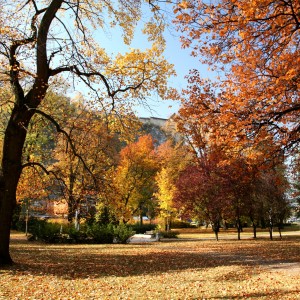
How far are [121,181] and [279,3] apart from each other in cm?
2417

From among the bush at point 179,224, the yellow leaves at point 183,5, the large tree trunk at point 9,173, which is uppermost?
the yellow leaves at point 183,5

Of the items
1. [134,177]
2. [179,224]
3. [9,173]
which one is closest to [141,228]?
[134,177]

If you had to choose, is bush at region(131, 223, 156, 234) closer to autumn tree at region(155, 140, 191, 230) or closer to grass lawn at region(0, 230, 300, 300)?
autumn tree at region(155, 140, 191, 230)

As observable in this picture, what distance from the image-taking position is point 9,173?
9.38 m

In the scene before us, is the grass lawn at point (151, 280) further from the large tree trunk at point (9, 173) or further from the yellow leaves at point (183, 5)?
the yellow leaves at point (183, 5)

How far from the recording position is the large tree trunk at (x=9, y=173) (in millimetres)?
9227

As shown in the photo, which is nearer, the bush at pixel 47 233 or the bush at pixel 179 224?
the bush at pixel 47 233

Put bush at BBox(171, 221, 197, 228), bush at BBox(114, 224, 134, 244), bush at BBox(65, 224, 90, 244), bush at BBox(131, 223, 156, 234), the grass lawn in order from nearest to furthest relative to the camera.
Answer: the grass lawn, bush at BBox(65, 224, 90, 244), bush at BBox(114, 224, 134, 244), bush at BBox(131, 223, 156, 234), bush at BBox(171, 221, 197, 228)

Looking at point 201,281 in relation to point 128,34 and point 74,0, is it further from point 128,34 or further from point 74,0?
point 74,0

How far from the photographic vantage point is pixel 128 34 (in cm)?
1138

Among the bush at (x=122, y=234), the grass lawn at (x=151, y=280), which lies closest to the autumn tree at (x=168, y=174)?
the bush at (x=122, y=234)

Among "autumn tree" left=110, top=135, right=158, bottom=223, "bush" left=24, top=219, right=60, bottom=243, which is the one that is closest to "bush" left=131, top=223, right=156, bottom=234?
"autumn tree" left=110, top=135, right=158, bottom=223

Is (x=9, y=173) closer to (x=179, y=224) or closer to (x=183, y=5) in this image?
(x=183, y=5)

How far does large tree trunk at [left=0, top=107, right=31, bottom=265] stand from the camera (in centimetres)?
923
